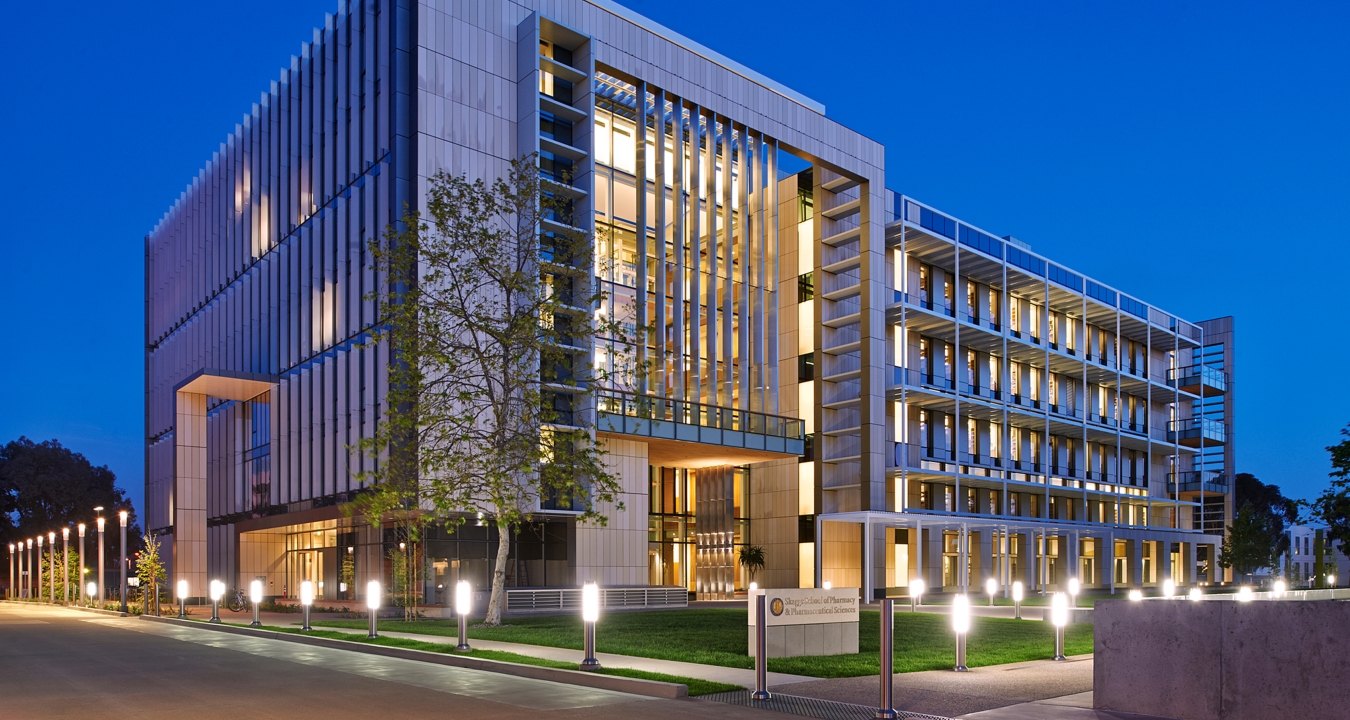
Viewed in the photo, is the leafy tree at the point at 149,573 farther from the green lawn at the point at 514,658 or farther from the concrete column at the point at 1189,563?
the concrete column at the point at 1189,563

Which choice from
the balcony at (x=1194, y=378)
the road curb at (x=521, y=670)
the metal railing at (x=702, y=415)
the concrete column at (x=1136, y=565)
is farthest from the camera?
the balcony at (x=1194, y=378)

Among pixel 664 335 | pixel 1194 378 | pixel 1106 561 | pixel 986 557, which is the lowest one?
pixel 1106 561

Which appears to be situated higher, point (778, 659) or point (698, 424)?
point (698, 424)

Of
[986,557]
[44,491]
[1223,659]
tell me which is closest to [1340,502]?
[986,557]

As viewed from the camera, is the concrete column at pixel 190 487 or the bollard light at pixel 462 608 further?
the concrete column at pixel 190 487

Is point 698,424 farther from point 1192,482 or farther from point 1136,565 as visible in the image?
point 1192,482

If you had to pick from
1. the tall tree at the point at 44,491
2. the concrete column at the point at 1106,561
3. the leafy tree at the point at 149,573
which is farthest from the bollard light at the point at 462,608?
the tall tree at the point at 44,491

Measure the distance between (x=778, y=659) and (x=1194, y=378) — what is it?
228 ft

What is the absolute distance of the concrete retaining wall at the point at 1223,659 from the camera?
10.4 m

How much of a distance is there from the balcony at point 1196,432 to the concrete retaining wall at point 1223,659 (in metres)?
70.3

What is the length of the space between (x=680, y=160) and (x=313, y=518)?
20907mm

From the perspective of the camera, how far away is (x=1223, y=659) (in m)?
11.2

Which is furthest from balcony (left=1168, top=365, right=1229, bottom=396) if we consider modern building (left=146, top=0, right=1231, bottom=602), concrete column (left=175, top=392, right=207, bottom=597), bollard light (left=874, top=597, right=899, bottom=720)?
bollard light (left=874, top=597, right=899, bottom=720)

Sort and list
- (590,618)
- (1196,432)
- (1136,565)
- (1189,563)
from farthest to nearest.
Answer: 1. (1196,432)
2. (1189,563)
3. (1136,565)
4. (590,618)
